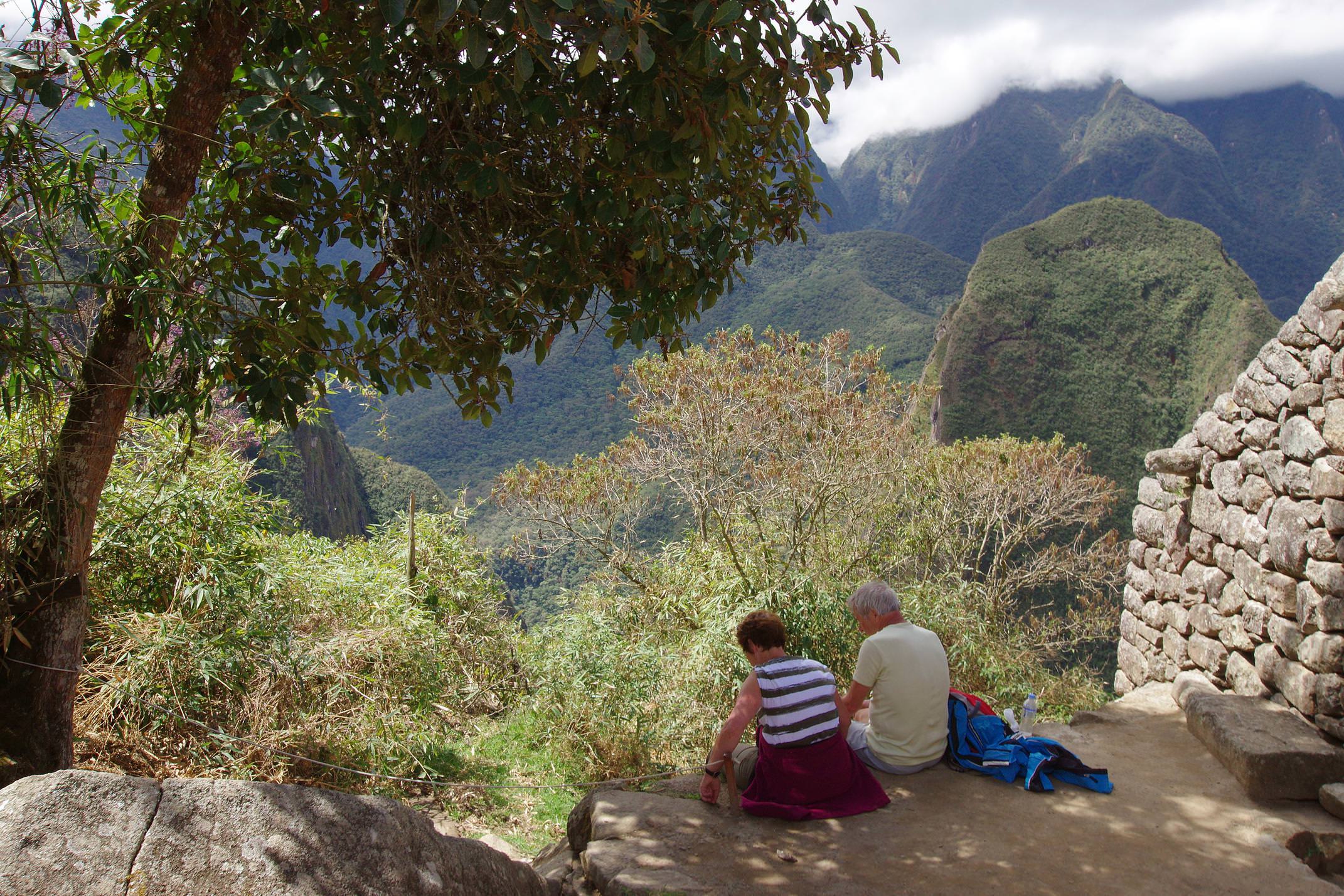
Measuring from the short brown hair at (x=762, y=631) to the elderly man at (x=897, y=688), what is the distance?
431 mm

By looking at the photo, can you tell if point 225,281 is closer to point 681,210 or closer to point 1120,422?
point 681,210

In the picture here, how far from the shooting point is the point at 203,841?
1772 millimetres

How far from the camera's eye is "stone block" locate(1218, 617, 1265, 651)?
4.70 metres

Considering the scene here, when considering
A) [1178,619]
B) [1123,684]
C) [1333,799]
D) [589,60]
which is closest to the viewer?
[589,60]

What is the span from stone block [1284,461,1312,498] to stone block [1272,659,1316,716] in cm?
85

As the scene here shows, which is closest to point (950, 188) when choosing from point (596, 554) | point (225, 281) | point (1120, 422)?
point (1120, 422)

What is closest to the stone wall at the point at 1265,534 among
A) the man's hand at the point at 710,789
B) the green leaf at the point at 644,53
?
the man's hand at the point at 710,789

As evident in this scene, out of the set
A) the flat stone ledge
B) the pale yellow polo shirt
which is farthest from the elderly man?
the flat stone ledge

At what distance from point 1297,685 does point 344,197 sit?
493cm

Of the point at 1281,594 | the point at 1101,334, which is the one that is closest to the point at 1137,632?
the point at 1281,594

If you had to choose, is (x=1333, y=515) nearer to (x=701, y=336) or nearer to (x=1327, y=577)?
(x=1327, y=577)

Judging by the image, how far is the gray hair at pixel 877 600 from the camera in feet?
12.2

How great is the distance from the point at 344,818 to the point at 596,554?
25.9 feet

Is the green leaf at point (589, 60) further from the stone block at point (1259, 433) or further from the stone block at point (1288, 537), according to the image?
the stone block at point (1259, 433)
